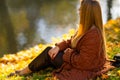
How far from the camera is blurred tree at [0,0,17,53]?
46.2ft

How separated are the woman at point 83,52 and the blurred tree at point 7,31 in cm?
802

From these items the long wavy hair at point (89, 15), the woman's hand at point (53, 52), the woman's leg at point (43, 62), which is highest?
the long wavy hair at point (89, 15)

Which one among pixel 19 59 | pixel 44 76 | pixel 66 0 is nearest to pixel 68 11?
pixel 66 0

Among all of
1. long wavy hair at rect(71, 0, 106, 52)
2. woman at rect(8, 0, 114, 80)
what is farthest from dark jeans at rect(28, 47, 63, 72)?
long wavy hair at rect(71, 0, 106, 52)

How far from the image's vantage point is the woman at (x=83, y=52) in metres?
4.98

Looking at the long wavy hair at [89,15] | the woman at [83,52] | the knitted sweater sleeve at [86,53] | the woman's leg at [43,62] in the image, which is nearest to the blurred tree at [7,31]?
the woman's leg at [43,62]

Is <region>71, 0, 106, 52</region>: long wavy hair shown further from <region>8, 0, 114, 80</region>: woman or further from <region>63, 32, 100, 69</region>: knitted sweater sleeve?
<region>63, 32, 100, 69</region>: knitted sweater sleeve

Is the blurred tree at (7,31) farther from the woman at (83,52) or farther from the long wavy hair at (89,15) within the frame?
the long wavy hair at (89,15)

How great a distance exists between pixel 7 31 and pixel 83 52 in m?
11.8

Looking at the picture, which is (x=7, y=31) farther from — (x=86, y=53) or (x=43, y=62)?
(x=86, y=53)

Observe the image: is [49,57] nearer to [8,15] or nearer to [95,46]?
[95,46]

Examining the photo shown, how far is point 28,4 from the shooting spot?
22.3 meters

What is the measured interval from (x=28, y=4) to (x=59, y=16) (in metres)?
4.19

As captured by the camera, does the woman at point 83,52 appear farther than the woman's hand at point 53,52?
No
